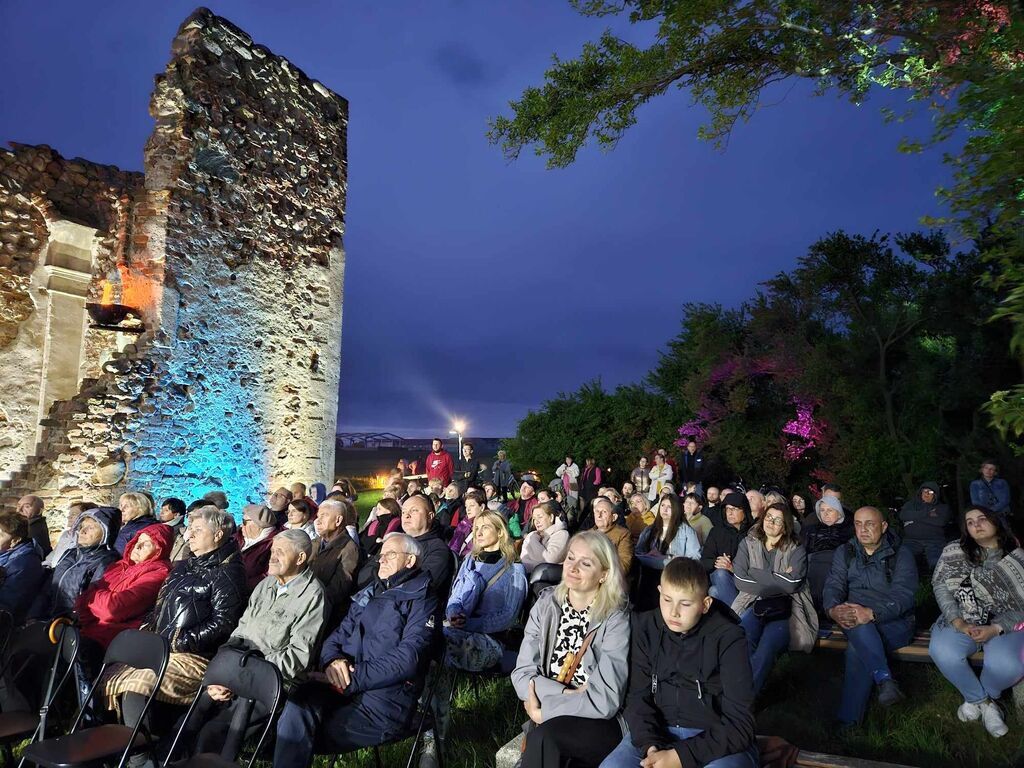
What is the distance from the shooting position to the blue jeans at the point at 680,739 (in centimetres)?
253

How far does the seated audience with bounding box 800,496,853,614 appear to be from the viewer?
5.38 m

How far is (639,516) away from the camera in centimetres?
760

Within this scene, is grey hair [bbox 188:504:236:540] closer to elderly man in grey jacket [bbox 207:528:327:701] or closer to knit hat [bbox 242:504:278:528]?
elderly man in grey jacket [bbox 207:528:327:701]

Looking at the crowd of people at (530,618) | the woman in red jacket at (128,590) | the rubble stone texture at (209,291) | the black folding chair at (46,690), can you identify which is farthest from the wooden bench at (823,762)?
the rubble stone texture at (209,291)

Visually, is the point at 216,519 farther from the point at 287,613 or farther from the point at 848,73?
the point at 848,73

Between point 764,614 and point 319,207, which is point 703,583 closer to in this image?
point 764,614

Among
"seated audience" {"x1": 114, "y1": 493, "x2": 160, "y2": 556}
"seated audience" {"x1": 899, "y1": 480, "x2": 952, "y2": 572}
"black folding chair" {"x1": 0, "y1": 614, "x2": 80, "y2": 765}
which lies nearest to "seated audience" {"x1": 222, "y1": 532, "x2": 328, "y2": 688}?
"black folding chair" {"x1": 0, "y1": 614, "x2": 80, "y2": 765}

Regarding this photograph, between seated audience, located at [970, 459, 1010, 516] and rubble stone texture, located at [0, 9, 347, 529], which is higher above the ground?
rubble stone texture, located at [0, 9, 347, 529]

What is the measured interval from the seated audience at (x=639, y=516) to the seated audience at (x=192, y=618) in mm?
4446

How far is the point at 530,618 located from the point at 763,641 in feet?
5.75

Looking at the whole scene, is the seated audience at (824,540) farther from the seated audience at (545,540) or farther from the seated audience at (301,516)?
the seated audience at (301,516)

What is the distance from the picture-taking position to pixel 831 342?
14.0 meters

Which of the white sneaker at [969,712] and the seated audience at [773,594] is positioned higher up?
the seated audience at [773,594]

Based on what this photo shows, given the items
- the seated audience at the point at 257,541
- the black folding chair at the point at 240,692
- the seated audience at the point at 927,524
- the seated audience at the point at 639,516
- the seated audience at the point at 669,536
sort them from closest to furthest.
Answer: the black folding chair at the point at 240,692
the seated audience at the point at 257,541
the seated audience at the point at 669,536
the seated audience at the point at 927,524
the seated audience at the point at 639,516
